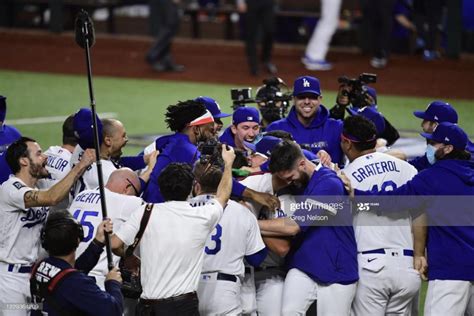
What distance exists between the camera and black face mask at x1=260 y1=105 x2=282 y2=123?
907 centimetres

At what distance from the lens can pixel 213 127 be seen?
7410mm

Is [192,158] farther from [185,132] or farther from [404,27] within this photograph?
[404,27]

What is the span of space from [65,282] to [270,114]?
12.8ft

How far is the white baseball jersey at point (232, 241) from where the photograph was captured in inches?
254

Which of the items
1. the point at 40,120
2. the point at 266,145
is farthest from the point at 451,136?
the point at 40,120

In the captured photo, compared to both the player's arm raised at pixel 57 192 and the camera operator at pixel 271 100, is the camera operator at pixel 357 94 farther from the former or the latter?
the player's arm raised at pixel 57 192

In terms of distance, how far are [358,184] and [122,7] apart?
16.2 m

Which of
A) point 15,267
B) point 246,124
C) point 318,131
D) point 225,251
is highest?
point 246,124

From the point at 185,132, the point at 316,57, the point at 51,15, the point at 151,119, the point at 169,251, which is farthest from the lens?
the point at 51,15

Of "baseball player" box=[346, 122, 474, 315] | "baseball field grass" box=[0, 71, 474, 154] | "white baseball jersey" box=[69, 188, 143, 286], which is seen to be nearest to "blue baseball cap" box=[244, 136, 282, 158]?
"baseball player" box=[346, 122, 474, 315]

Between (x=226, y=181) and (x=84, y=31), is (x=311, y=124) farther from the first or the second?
(x=84, y=31)

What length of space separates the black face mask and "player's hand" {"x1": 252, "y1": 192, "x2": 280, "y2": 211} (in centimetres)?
252

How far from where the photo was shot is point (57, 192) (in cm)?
658

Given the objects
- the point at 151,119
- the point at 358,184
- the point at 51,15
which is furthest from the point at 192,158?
the point at 51,15
